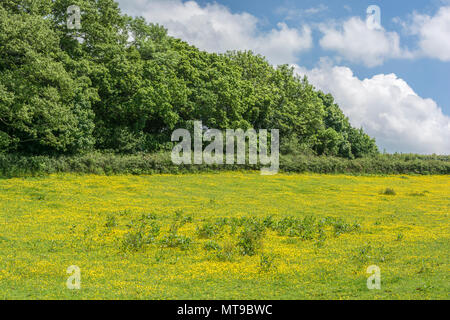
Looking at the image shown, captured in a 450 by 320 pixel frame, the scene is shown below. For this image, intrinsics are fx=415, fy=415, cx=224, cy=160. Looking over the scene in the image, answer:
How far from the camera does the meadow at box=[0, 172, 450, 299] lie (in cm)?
1258

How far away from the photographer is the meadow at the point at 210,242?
1258cm

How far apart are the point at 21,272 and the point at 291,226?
44.5ft

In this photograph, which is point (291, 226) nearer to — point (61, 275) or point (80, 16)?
point (61, 275)

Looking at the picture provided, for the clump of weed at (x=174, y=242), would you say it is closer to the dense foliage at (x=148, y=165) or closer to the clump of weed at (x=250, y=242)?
the clump of weed at (x=250, y=242)

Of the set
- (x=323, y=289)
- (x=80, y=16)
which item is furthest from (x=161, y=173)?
(x=323, y=289)
